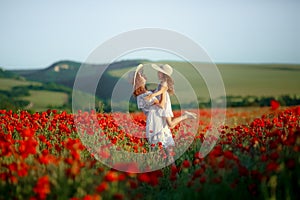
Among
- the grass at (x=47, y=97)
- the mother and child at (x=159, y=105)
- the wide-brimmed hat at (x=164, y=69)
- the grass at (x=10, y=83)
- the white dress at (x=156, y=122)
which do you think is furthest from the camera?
the grass at (x=10, y=83)

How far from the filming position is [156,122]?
7324mm

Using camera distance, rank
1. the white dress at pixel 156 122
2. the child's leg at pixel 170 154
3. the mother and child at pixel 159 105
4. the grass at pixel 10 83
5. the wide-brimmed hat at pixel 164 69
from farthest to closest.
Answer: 1. the grass at pixel 10 83
2. the white dress at pixel 156 122
3. the mother and child at pixel 159 105
4. the wide-brimmed hat at pixel 164 69
5. the child's leg at pixel 170 154

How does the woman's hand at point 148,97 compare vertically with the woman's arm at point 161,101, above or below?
above

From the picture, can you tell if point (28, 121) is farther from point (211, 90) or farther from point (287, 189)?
point (287, 189)

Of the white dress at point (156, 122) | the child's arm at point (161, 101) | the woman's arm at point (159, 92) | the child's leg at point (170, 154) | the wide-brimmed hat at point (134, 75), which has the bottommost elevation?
the child's leg at point (170, 154)

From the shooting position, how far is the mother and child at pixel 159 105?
712 centimetres

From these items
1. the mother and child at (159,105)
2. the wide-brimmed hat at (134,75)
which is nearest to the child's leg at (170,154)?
the mother and child at (159,105)

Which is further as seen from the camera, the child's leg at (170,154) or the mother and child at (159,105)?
the mother and child at (159,105)

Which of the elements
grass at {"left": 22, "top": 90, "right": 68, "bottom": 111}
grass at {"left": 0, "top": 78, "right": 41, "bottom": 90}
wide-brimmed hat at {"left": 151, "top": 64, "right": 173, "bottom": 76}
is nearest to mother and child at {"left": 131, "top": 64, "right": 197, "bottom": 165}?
wide-brimmed hat at {"left": 151, "top": 64, "right": 173, "bottom": 76}

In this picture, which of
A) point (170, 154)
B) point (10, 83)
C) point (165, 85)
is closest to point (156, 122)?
point (165, 85)

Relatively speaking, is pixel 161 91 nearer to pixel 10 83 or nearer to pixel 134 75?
pixel 134 75

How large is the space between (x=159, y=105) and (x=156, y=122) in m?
0.35

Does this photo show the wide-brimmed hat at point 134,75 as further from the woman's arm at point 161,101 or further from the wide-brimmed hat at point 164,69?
the woman's arm at point 161,101

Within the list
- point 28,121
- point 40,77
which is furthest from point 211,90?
point 40,77
